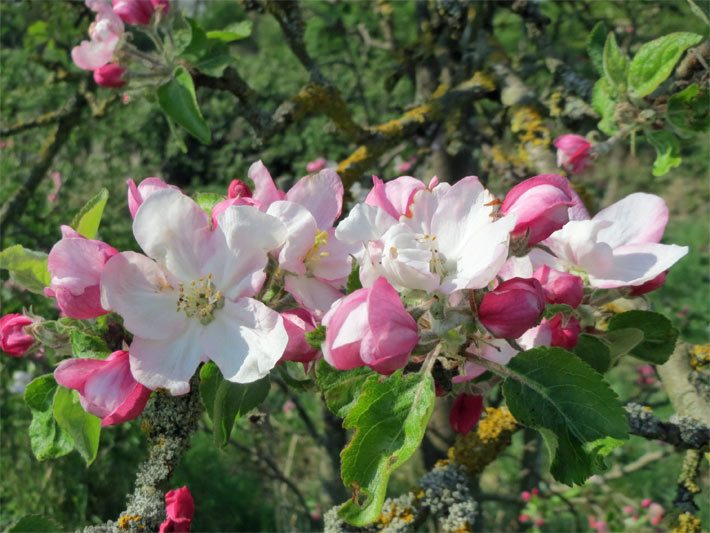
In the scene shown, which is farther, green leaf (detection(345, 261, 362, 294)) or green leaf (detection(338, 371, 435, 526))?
green leaf (detection(345, 261, 362, 294))

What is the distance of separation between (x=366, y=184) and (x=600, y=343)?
5.09ft

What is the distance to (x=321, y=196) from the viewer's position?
3.30 feet

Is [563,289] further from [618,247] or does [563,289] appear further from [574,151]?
[574,151]

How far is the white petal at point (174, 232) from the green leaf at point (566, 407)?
15.8 inches

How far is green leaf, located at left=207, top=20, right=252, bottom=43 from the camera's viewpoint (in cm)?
194

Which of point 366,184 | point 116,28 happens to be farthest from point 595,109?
point 116,28

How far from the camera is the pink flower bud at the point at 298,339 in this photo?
0.88m

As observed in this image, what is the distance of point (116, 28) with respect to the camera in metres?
1.76

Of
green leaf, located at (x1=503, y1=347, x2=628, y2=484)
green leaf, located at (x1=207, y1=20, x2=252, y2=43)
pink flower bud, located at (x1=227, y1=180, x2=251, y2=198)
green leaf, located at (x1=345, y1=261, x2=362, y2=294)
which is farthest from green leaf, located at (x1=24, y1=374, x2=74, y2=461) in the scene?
green leaf, located at (x1=207, y1=20, x2=252, y2=43)

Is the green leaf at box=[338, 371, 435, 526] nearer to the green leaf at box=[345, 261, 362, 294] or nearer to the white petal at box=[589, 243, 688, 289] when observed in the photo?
the green leaf at box=[345, 261, 362, 294]

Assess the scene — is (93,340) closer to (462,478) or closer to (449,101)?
(462,478)

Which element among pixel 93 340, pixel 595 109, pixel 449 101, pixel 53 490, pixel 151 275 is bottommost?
pixel 53 490

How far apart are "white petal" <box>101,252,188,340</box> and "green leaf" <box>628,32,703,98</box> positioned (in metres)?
1.23

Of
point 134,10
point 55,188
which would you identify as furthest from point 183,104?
point 55,188
